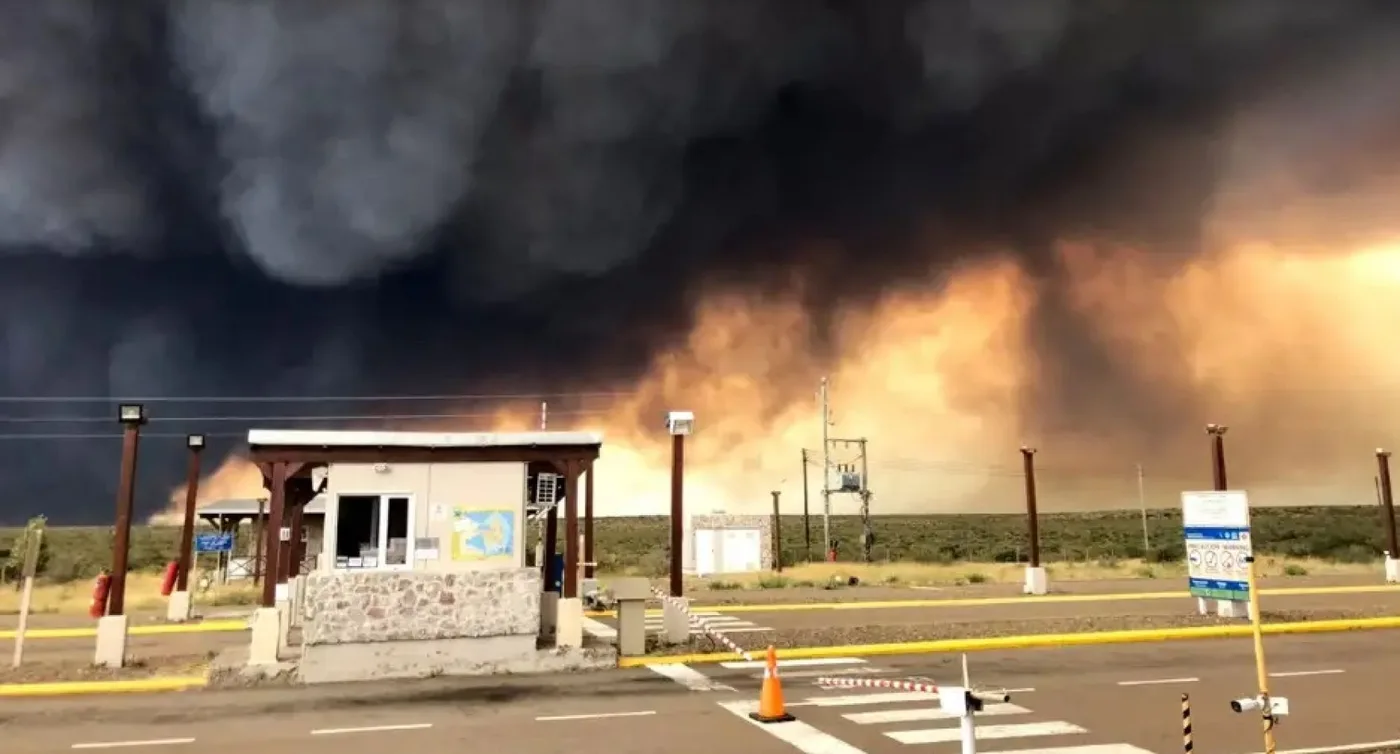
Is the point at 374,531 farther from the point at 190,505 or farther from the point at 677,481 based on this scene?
the point at 190,505

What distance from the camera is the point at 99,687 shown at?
46.7ft

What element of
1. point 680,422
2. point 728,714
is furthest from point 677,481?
point 728,714

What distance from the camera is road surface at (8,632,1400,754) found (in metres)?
10.1

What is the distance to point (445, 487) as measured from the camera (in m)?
15.7

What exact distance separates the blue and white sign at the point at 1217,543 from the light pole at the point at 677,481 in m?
12.1

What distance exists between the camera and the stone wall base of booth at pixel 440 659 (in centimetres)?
1442

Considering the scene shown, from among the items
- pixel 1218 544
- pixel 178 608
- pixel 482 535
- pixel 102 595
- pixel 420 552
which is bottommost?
pixel 178 608

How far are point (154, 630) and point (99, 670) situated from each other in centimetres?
767

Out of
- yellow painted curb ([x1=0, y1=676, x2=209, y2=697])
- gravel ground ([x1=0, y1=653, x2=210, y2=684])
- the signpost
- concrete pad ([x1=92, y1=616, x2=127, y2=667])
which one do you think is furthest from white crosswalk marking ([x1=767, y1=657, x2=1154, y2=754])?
concrete pad ([x1=92, y1=616, x2=127, y2=667])

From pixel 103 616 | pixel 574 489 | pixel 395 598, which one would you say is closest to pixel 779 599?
pixel 574 489

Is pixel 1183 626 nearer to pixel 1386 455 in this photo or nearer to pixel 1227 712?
pixel 1227 712

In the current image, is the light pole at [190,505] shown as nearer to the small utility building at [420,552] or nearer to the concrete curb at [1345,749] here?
the small utility building at [420,552]

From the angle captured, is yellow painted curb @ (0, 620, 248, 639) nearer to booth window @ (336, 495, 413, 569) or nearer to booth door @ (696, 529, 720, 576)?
booth window @ (336, 495, 413, 569)

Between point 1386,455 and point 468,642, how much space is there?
125ft
